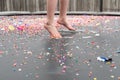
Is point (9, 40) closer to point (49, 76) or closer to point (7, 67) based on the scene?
point (7, 67)

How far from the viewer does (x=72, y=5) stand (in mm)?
5125

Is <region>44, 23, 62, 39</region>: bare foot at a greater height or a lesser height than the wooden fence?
lesser

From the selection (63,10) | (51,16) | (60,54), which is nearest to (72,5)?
(63,10)

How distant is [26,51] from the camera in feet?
7.45

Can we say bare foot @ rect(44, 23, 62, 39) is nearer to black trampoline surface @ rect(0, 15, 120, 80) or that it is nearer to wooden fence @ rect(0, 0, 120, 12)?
black trampoline surface @ rect(0, 15, 120, 80)

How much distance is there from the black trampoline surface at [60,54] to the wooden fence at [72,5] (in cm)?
Answer: 178

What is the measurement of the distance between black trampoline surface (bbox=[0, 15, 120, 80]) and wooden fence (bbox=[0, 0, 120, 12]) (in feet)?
5.85

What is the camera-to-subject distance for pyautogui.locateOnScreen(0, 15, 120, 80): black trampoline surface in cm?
171

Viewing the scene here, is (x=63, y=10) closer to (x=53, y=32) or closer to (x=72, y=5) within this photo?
(x=53, y=32)

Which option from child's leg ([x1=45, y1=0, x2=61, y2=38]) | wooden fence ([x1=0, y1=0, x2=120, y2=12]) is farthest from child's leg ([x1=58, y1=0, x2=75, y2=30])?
wooden fence ([x1=0, y1=0, x2=120, y2=12])

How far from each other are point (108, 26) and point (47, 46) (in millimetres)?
1294

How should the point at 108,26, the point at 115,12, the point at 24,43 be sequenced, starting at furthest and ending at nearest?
the point at 115,12 → the point at 108,26 → the point at 24,43

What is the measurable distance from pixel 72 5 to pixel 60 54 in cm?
303

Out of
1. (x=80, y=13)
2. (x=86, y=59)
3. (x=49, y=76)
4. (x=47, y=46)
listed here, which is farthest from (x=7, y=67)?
(x=80, y=13)
